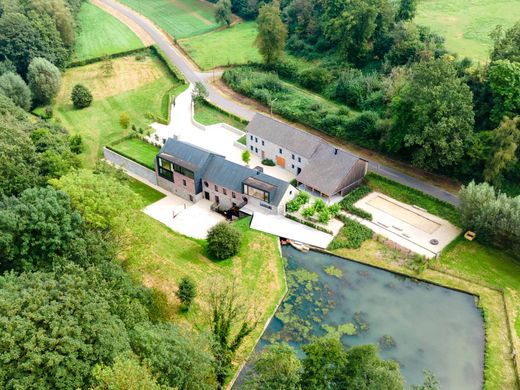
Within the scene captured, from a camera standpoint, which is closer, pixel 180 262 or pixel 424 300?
pixel 424 300

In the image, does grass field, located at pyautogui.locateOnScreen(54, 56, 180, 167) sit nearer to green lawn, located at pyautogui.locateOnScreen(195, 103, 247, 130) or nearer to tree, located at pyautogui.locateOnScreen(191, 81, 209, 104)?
tree, located at pyautogui.locateOnScreen(191, 81, 209, 104)

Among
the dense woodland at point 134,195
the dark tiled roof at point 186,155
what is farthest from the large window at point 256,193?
the dense woodland at point 134,195

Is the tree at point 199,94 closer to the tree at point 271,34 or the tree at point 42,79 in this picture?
the tree at point 271,34

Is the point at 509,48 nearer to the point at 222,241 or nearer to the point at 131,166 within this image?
the point at 222,241

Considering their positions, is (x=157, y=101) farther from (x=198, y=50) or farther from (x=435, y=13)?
(x=435, y=13)

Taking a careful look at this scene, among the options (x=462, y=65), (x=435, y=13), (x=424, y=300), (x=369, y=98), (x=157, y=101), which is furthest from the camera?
(x=435, y=13)

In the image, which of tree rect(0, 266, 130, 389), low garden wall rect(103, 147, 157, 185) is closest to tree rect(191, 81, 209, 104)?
low garden wall rect(103, 147, 157, 185)

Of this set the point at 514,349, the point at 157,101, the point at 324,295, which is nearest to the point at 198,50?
the point at 157,101

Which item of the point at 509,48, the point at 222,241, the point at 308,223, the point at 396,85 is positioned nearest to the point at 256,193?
the point at 308,223
